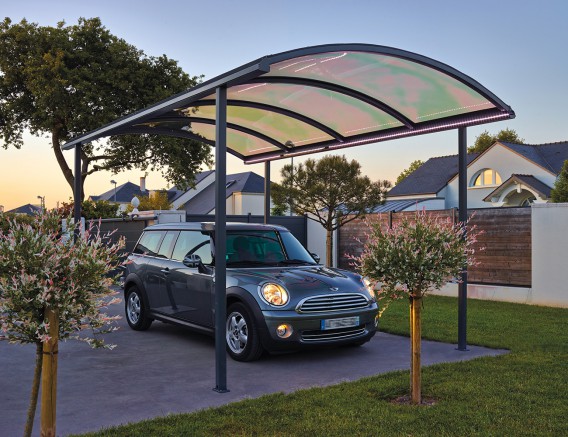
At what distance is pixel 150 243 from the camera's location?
34.1ft

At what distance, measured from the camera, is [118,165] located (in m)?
28.8

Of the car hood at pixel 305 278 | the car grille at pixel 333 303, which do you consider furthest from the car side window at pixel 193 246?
the car grille at pixel 333 303

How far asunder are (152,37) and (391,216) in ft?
26.6

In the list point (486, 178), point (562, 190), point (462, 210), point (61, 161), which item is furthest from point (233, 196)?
point (462, 210)

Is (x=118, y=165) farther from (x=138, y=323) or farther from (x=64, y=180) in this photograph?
(x=138, y=323)

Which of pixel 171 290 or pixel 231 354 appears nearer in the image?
pixel 231 354

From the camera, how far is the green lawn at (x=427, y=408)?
4.95 meters

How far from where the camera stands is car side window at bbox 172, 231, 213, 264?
892 centimetres

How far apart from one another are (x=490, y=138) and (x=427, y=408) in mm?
70751

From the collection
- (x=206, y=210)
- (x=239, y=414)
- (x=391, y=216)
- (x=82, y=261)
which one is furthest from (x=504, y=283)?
(x=206, y=210)

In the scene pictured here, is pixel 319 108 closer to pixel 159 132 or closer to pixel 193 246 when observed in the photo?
pixel 159 132

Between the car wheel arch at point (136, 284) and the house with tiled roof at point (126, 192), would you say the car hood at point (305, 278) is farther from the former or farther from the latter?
the house with tiled roof at point (126, 192)

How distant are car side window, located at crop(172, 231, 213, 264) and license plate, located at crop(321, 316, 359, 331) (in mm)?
2052

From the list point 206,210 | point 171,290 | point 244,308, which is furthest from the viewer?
point 206,210
